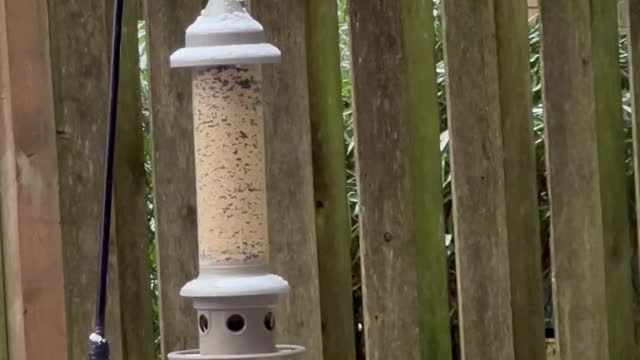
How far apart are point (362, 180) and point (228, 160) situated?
2.40 ft

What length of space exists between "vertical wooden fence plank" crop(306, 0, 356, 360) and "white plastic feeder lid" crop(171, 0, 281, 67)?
0.75 m

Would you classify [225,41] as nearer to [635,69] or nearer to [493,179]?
[493,179]

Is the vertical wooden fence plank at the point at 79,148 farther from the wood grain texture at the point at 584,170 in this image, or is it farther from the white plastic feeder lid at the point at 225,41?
the wood grain texture at the point at 584,170

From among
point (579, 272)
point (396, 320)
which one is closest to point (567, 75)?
point (579, 272)

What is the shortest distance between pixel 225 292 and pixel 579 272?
121cm

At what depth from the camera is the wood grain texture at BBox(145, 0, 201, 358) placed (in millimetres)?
2500

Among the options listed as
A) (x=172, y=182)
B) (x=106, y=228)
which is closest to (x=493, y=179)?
(x=172, y=182)

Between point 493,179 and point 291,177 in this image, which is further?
point 493,179

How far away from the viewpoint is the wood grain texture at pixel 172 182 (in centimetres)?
250

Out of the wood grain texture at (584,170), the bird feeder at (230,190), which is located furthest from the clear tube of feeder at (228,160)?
the wood grain texture at (584,170)

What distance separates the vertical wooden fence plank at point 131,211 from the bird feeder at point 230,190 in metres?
0.48

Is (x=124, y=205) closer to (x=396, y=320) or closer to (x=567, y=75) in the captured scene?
(x=396, y=320)

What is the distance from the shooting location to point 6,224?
2.38 metres

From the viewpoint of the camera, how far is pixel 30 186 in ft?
7.68
